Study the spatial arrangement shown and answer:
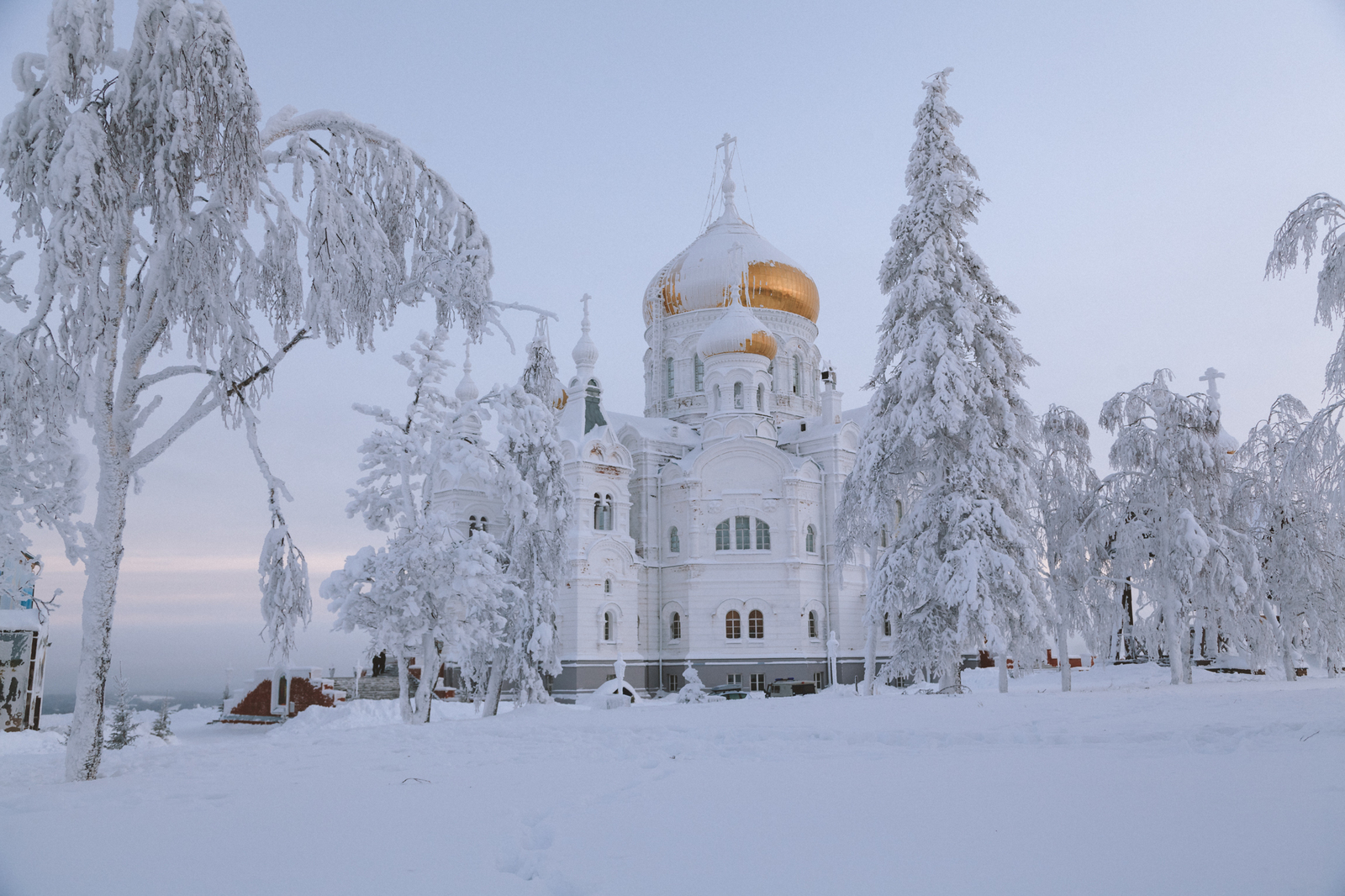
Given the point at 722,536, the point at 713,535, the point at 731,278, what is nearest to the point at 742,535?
the point at 722,536

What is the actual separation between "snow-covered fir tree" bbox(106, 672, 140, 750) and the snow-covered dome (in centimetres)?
2780

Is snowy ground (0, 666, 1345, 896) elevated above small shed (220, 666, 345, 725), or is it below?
above

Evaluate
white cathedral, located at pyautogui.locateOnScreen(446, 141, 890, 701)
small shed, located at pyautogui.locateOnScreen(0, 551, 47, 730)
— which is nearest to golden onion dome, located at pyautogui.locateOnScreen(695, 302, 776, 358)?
white cathedral, located at pyautogui.locateOnScreen(446, 141, 890, 701)

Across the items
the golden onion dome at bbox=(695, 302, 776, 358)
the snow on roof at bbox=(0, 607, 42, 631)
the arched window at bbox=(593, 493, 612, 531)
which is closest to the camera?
the snow on roof at bbox=(0, 607, 42, 631)

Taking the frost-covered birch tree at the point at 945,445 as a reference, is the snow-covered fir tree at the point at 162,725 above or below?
below

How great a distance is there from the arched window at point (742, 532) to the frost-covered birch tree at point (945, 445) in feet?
49.6

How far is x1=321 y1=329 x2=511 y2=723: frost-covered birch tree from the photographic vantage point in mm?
17766

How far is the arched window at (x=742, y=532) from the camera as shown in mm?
35688

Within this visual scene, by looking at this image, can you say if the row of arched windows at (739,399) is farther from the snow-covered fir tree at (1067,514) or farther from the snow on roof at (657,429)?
the snow-covered fir tree at (1067,514)

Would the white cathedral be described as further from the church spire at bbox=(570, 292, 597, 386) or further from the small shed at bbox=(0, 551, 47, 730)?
the small shed at bbox=(0, 551, 47, 730)

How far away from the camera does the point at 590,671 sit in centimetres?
3259

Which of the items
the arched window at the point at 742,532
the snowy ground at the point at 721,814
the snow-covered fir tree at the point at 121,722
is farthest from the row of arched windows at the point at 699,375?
the snowy ground at the point at 721,814

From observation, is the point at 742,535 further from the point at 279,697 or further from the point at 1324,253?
the point at 1324,253

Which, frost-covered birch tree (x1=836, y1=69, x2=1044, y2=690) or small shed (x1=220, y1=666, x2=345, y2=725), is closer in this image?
frost-covered birch tree (x1=836, y1=69, x2=1044, y2=690)
